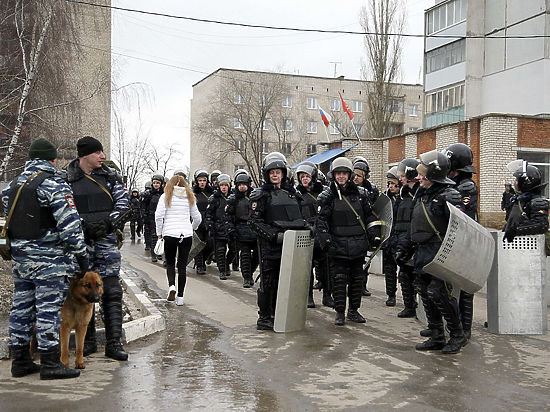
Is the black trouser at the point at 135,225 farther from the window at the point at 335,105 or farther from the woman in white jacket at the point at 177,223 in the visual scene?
the window at the point at 335,105

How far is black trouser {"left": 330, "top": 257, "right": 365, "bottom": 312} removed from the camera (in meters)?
8.23

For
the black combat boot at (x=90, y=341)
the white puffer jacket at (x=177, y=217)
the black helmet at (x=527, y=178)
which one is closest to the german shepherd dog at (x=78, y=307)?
the black combat boot at (x=90, y=341)

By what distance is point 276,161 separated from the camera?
8.00m

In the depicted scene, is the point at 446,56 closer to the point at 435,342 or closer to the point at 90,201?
the point at 435,342

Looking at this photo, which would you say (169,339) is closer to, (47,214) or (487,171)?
(47,214)

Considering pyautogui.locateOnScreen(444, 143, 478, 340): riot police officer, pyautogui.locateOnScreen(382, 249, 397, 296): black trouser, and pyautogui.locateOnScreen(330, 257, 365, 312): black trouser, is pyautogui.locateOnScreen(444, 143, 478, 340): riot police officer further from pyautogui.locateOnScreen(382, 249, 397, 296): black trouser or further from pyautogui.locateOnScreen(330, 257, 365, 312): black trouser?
pyautogui.locateOnScreen(382, 249, 397, 296): black trouser

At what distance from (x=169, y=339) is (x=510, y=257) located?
4.06 meters

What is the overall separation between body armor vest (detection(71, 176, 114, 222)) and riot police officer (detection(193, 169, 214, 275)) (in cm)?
734

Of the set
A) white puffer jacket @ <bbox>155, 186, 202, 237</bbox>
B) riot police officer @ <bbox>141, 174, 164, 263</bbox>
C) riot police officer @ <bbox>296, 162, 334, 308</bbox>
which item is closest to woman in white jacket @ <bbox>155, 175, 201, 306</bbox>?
white puffer jacket @ <bbox>155, 186, 202, 237</bbox>

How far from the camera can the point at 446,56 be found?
118ft

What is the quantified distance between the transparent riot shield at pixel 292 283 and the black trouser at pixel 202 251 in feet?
20.1

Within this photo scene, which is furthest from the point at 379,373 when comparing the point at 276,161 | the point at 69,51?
the point at 69,51

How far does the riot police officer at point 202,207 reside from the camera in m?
13.8

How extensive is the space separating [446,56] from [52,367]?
34.0m
